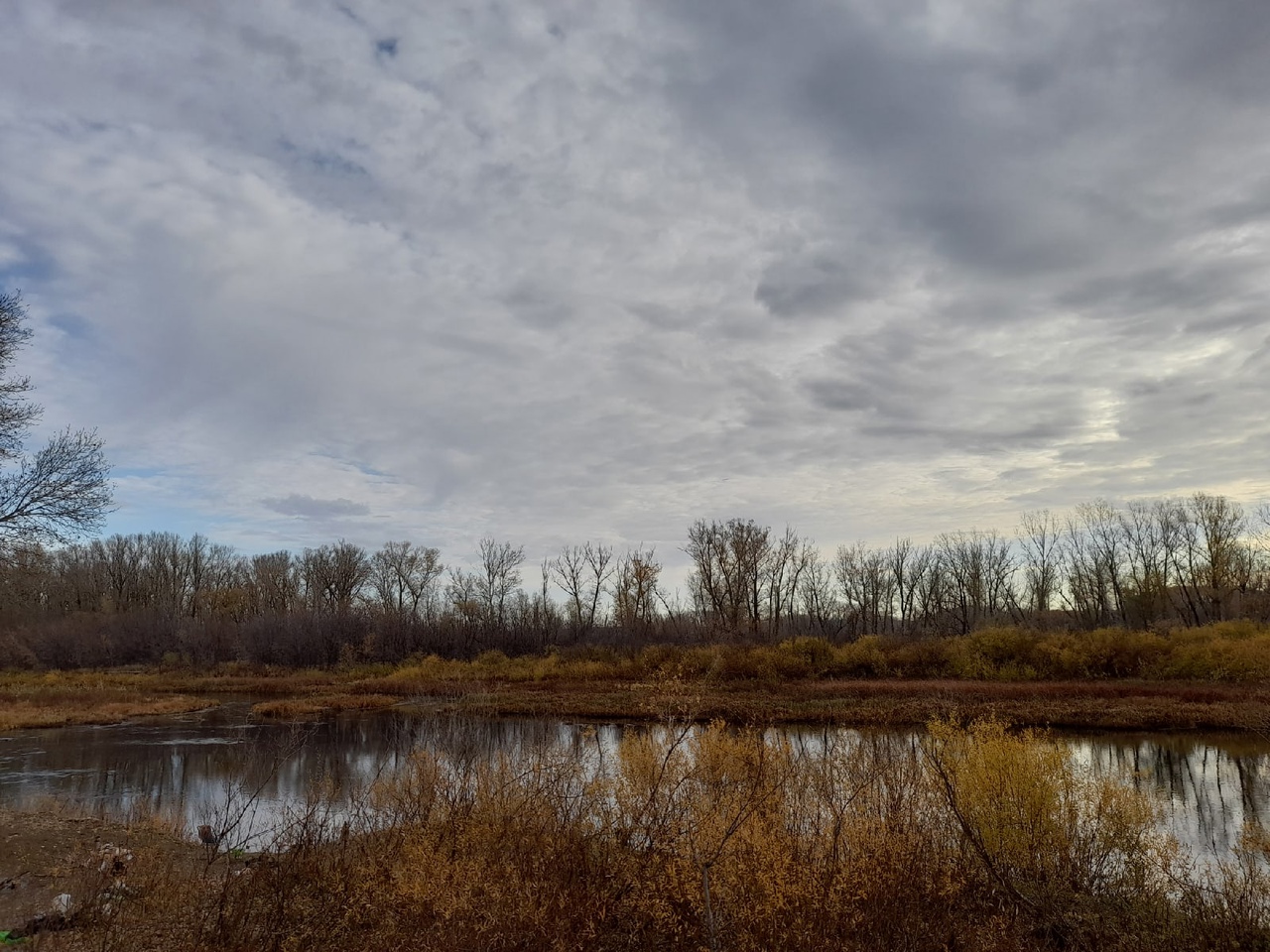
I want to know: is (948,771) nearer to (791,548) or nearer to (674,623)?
(674,623)

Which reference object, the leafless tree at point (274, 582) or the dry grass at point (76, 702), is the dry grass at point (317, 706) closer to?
the dry grass at point (76, 702)

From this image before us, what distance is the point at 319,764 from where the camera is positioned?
21531mm

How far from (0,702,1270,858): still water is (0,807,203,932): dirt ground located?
125 cm

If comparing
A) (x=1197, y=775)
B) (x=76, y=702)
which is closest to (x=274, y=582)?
(x=76, y=702)

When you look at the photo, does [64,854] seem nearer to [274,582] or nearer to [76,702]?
[76,702]

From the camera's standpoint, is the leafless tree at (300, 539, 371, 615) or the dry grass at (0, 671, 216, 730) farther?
the leafless tree at (300, 539, 371, 615)

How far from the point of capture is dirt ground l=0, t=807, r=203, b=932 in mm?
9258

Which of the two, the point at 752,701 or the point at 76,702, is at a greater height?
the point at 76,702

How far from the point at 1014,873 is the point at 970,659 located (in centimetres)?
2999

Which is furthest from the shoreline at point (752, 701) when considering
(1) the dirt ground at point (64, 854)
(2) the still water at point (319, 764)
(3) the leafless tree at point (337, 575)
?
(3) the leafless tree at point (337, 575)

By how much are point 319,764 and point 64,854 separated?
990 centimetres

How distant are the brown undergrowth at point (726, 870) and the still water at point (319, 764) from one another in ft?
4.22

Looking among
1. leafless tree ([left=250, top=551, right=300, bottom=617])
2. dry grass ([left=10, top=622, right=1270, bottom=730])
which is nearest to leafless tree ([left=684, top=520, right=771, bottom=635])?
dry grass ([left=10, top=622, right=1270, bottom=730])

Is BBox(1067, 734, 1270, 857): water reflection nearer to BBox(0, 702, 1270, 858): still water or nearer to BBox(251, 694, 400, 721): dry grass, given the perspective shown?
BBox(0, 702, 1270, 858): still water
